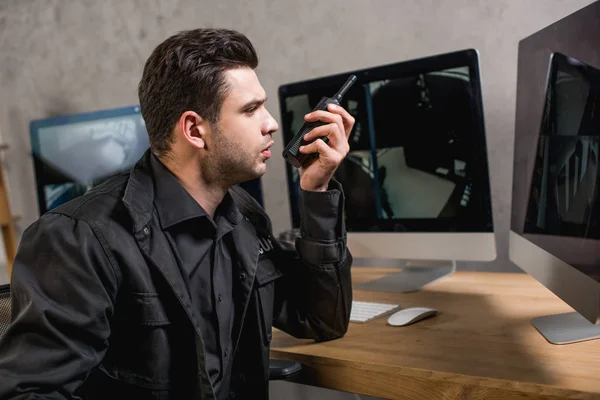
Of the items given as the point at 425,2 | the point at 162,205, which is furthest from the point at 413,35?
the point at 162,205

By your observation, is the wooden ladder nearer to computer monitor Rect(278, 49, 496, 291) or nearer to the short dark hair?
computer monitor Rect(278, 49, 496, 291)

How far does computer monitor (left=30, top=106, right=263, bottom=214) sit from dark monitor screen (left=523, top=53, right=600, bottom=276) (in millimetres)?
1192

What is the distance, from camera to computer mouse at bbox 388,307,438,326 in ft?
4.30

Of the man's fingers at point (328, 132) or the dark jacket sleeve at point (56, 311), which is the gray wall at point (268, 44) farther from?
the dark jacket sleeve at point (56, 311)

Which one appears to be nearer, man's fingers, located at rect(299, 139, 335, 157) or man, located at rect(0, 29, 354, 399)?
man, located at rect(0, 29, 354, 399)

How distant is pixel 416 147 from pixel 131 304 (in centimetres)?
79

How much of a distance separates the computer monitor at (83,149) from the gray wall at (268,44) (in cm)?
44

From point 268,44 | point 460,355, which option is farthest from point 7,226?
point 460,355

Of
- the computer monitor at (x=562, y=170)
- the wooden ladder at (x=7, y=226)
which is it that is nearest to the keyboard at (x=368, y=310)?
the computer monitor at (x=562, y=170)

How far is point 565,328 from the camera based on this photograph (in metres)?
1.18

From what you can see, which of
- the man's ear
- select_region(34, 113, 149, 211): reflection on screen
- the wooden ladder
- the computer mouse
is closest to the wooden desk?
the computer mouse

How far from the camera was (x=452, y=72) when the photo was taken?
1.47 m

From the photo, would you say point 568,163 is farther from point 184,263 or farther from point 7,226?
point 7,226

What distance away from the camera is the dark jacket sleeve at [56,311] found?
0.92m
